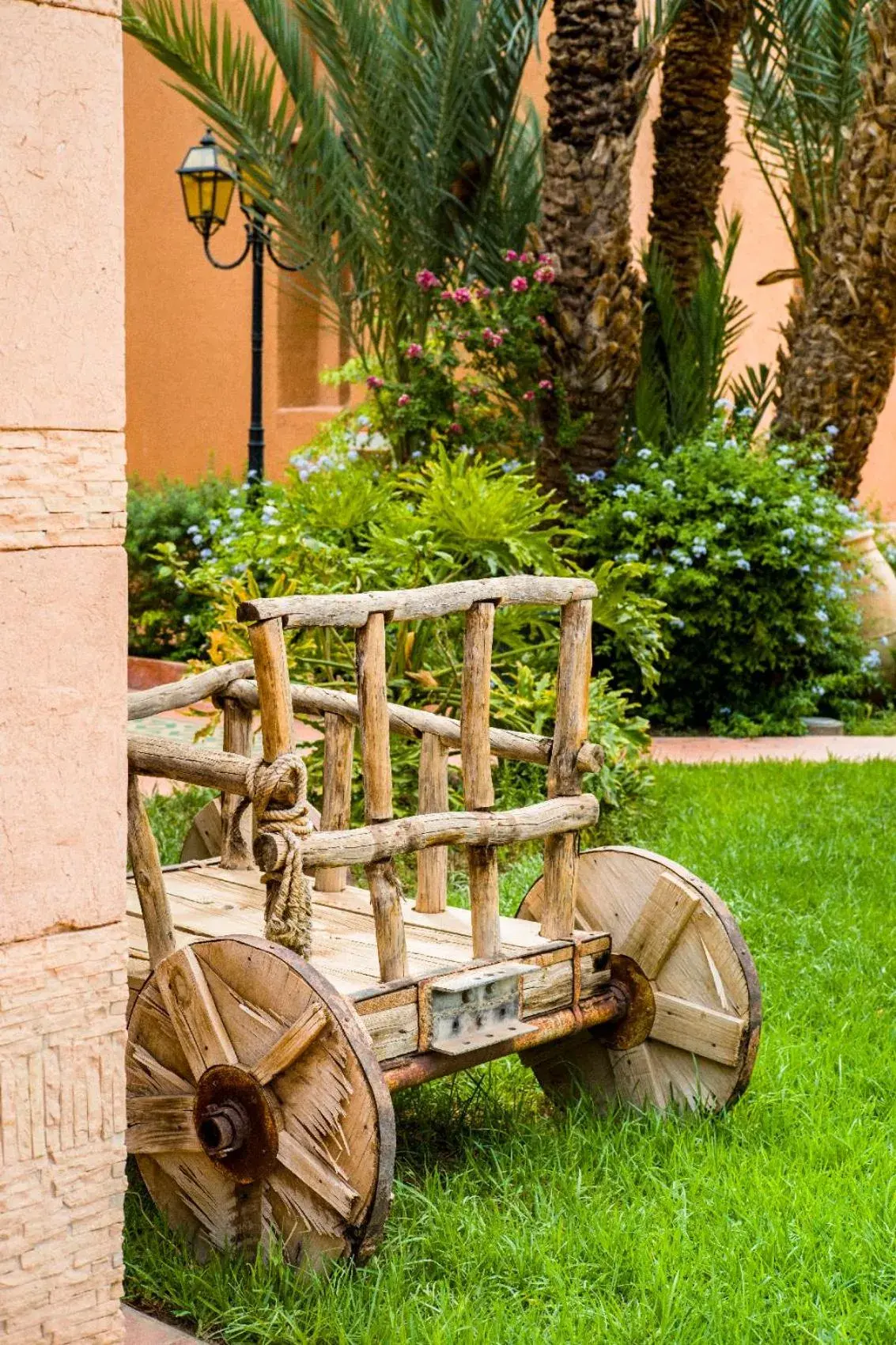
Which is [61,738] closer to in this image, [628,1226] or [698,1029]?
[628,1226]

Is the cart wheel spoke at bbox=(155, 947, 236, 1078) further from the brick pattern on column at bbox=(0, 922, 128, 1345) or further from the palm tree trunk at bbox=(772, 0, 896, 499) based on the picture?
the palm tree trunk at bbox=(772, 0, 896, 499)

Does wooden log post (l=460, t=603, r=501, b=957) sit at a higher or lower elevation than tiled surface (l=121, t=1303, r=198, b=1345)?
higher

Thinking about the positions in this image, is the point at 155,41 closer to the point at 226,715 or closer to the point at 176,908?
the point at 226,715

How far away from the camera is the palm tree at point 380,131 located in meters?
8.77

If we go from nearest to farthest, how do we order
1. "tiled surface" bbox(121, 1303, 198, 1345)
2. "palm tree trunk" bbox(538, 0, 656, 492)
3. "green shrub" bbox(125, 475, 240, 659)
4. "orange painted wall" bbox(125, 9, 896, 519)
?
"tiled surface" bbox(121, 1303, 198, 1345) < "palm tree trunk" bbox(538, 0, 656, 492) < "green shrub" bbox(125, 475, 240, 659) < "orange painted wall" bbox(125, 9, 896, 519)

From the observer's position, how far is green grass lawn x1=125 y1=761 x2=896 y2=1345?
277 cm

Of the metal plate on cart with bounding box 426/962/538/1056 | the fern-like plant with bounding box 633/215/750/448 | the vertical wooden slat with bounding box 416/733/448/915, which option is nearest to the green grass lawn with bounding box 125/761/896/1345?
the metal plate on cart with bounding box 426/962/538/1056

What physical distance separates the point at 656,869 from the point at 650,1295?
3.23 ft

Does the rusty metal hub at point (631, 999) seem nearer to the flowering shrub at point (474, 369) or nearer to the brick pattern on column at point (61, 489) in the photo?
the brick pattern on column at point (61, 489)

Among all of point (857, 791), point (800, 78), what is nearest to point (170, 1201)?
point (857, 791)

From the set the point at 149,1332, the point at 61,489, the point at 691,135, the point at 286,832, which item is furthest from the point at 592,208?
the point at 149,1332

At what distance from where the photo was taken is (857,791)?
23.7 feet

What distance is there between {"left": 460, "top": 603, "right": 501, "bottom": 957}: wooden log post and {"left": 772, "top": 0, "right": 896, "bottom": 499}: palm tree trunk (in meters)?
7.21

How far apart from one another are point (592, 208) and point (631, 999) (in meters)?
6.26
